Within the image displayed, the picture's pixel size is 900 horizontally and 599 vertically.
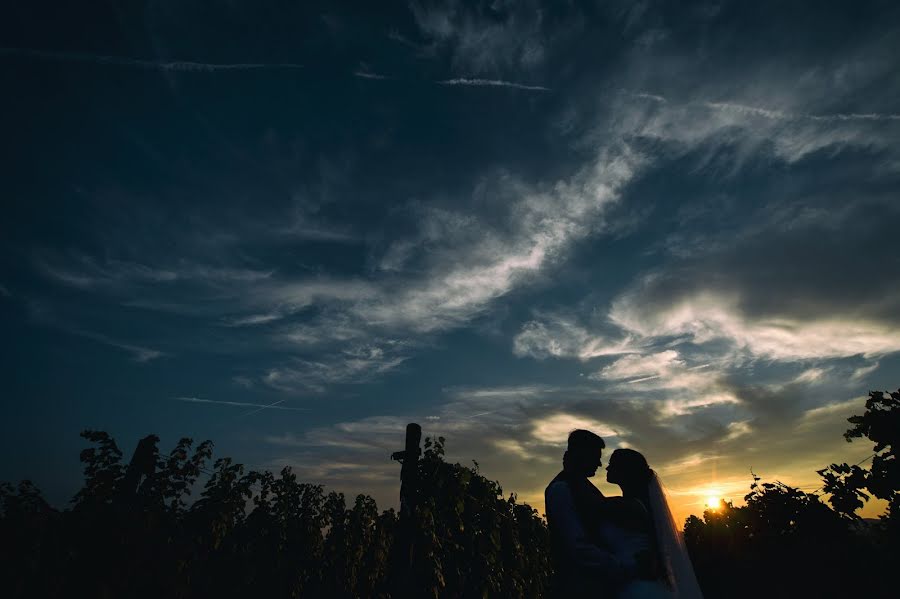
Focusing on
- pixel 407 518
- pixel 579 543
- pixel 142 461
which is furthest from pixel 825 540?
pixel 142 461

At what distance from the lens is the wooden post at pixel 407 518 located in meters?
8.04

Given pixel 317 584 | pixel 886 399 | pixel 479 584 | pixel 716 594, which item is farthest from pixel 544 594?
pixel 716 594

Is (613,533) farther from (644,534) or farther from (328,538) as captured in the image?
(328,538)

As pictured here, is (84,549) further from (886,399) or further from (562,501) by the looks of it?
(886,399)

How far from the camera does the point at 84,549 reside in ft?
13.4

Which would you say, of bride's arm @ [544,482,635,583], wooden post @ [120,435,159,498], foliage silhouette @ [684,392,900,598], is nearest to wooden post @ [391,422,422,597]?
wooden post @ [120,435,159,498]

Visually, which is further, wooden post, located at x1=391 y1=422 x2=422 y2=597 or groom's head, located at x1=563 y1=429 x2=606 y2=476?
wooden post, located at x1=391 y1=422 x2=422 y2=597

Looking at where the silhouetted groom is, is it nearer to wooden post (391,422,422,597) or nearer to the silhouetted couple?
the silhouetted couple

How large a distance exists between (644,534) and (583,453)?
630mm

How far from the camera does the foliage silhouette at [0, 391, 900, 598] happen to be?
3830 millimetres

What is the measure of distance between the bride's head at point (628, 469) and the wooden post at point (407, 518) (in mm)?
5526

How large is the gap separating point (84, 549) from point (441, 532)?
24.5 ft

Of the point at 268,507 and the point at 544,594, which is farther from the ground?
the point at 268,507

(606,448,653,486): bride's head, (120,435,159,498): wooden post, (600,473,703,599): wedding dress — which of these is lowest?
(600,473,703,599): wedding dress
